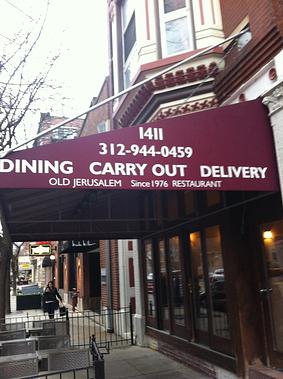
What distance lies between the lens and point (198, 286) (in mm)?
8211

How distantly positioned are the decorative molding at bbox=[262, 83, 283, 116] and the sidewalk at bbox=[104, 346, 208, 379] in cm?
462

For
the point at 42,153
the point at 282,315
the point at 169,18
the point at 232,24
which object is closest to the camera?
the point at 42,153

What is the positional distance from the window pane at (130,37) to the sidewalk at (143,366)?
6.95 metres

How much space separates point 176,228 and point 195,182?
14.0 feet

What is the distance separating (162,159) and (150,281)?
21.2ft

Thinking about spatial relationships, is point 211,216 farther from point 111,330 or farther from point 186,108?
point 111,330

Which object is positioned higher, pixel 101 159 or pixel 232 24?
pixel 232 24

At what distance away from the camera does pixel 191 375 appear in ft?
25.6

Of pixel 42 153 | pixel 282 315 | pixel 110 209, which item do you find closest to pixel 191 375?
pixel 282 315

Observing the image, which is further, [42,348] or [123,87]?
[123,87]

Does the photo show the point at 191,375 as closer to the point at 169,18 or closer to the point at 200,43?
the point at 200,43

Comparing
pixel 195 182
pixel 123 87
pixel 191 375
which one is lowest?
pixel 191 375

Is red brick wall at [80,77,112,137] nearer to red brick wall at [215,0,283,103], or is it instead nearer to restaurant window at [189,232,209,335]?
restaurant window at [189,232,209,335]

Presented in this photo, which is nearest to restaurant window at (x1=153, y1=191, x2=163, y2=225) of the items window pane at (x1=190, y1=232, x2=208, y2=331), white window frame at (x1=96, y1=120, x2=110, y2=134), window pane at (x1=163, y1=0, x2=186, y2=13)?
window pane at (x1=190, y1=232, x2=208, y2=331)
